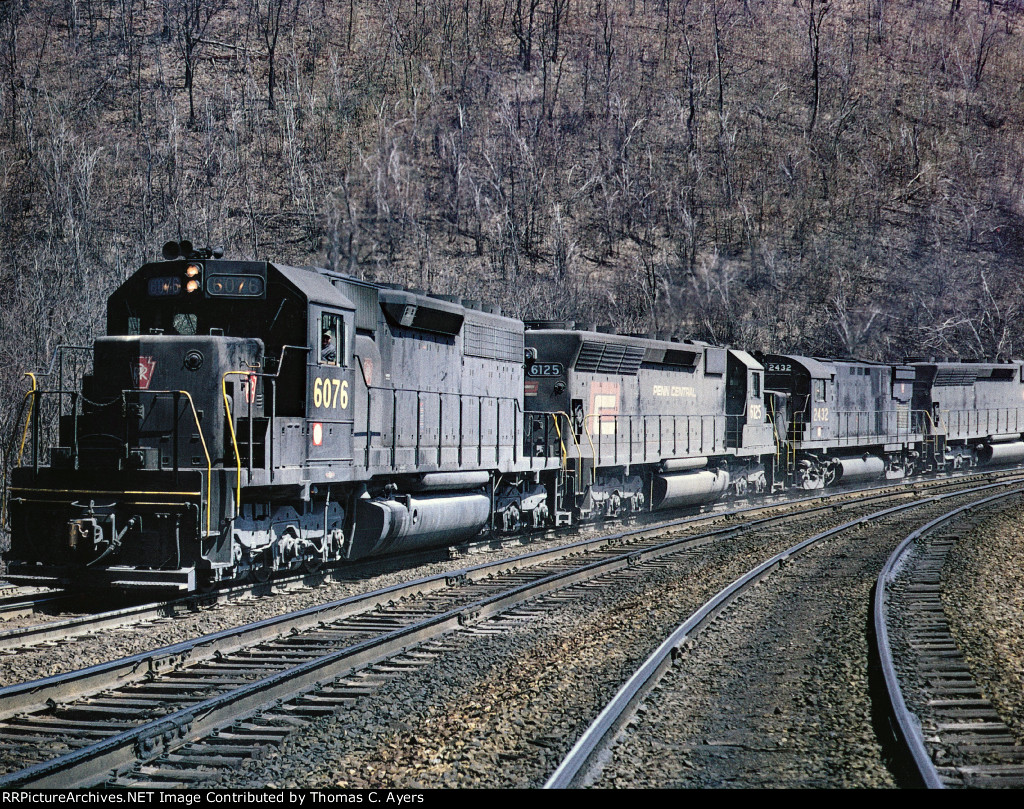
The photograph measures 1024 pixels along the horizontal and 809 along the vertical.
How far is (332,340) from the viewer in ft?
36.6

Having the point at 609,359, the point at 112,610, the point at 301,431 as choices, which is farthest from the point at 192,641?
the point at 609,359

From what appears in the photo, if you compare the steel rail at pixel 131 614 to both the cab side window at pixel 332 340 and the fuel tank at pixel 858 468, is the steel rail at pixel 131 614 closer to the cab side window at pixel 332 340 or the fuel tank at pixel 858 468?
the cab side window at pixel 332 340

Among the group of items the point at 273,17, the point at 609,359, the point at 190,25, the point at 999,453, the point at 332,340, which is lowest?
the point at 999,453

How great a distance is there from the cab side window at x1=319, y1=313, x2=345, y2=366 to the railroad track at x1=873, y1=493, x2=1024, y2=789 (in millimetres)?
6215

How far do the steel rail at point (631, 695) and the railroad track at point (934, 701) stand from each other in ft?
5.14

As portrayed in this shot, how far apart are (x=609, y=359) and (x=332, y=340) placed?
8740mm

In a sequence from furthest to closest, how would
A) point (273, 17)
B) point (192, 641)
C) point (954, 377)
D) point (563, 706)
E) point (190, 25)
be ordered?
point (273, 17), point (190, 25), point (954, 377), point (192, 641), point (563, 706)

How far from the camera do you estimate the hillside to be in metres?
31.0

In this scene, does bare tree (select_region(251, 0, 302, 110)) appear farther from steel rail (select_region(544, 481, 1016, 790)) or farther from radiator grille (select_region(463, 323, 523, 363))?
steel rail (select_region(544, 481, 1016, 790))

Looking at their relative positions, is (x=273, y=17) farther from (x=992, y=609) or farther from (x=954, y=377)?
(x=992, y=609)

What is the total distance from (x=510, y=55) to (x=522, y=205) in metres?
15.4

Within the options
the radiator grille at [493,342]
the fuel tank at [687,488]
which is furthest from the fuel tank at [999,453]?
the radiator grille at [493,342]

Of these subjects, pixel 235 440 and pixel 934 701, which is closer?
pixel 934 701

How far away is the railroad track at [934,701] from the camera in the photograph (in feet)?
17.7
